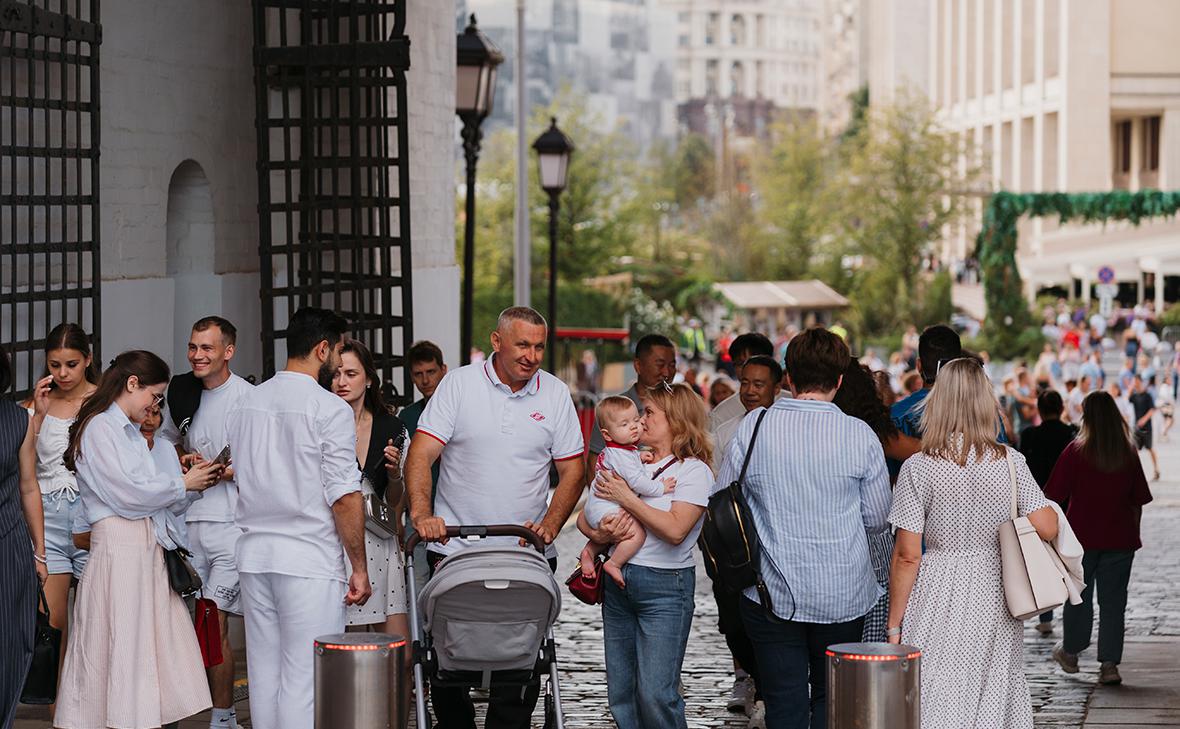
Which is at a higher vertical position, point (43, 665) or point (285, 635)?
point (285, 635)

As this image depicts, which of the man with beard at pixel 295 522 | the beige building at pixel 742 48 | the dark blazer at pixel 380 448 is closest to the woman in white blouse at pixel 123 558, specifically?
the man with beard at pixel 295 522

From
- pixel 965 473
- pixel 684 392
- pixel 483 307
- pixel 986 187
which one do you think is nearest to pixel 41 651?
pixel 684 392

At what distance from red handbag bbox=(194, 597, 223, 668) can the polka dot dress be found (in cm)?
288

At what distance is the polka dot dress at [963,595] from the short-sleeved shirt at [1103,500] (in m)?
3.04

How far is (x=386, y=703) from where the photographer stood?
244 inches

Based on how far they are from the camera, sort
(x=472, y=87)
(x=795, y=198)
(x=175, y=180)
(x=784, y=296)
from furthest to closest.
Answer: (x=795, y=198)
(x=784, y=296)
(x=472, y=87)
(x=175, y=180)

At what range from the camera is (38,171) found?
31.7 feet

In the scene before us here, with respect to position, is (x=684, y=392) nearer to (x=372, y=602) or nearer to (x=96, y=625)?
(x=372, y=602)

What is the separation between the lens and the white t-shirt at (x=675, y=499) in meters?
6.99

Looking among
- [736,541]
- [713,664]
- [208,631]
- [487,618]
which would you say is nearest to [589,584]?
[736,541]

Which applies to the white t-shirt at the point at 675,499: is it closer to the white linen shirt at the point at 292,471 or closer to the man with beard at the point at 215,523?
the white linen shirt at the point at 292,471

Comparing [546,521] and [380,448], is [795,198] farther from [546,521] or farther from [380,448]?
[546,521]

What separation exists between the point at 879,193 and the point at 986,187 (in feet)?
17.2

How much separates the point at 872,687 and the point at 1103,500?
4.25 meters
